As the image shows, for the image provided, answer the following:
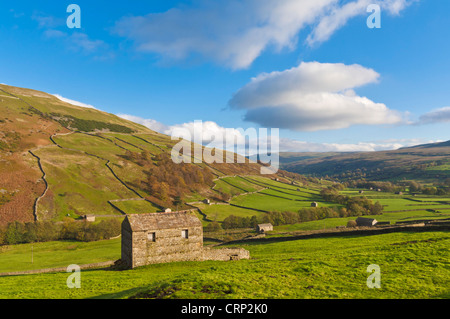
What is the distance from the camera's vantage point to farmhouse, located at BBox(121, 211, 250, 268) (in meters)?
32.1

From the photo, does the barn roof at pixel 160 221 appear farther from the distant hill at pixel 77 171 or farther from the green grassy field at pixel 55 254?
the distant hill at pixel 77 171

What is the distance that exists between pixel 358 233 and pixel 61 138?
152848mm

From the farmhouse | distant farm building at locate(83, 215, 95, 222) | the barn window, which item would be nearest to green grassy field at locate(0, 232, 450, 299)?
the farmhouse

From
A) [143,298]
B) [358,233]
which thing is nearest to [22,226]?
[143,298]

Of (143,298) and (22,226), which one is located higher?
(143,298)

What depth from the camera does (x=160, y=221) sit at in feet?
113

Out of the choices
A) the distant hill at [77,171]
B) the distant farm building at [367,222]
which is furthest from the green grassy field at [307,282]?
the distant hill at [77,171]

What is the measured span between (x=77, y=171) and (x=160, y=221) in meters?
92.6

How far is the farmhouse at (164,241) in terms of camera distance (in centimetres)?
3206

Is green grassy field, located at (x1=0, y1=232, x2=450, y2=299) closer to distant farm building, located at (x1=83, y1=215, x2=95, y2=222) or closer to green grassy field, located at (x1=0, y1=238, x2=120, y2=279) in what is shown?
green grassy field, located at (x1=0, y1=238, x2=120, y2=279)

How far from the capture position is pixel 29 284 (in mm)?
27172

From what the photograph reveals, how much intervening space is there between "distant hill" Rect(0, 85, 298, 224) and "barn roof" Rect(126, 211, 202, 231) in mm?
63668

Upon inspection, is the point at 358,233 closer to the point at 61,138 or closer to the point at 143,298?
the point at 143,298

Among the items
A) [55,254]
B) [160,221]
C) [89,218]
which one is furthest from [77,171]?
[160,221]
